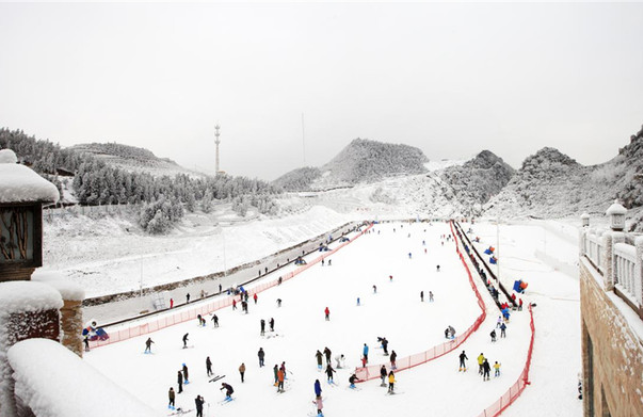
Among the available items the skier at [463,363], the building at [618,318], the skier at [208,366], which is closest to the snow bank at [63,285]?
the building at [618,318]

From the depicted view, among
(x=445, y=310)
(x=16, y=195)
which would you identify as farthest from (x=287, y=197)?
(x=16, y=195)

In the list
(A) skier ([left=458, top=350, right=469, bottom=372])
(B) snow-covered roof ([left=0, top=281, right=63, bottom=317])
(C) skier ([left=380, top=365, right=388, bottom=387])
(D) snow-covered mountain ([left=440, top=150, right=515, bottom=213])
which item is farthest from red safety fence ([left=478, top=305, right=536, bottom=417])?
(D) snow-covered mountain ([left=440, top=150, right=515, bottom=213])

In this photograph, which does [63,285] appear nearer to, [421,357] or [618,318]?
[618,318]

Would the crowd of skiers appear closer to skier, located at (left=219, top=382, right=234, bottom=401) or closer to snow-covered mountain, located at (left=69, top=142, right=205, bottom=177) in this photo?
skier, located at (left=219, top=382, right=234, bottom=401)

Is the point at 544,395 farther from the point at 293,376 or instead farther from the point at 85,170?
the point at 85,170

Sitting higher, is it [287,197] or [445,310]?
[287,197]

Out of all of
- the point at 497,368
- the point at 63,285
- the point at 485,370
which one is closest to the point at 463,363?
the point at 485,370

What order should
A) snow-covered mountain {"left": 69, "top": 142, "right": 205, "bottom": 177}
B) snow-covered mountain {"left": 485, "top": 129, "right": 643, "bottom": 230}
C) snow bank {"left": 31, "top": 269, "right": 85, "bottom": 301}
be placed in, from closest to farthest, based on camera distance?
snow bank {"left": 31, "top": 269, "right": 85, "bottom": 301} → snow-covered mountain {"left": 485, "top": 129, "right": 643, "bottom": 230} → snow-covered mountain {"left": 69, "top": 142, "right": 205, "bottom": 177}
